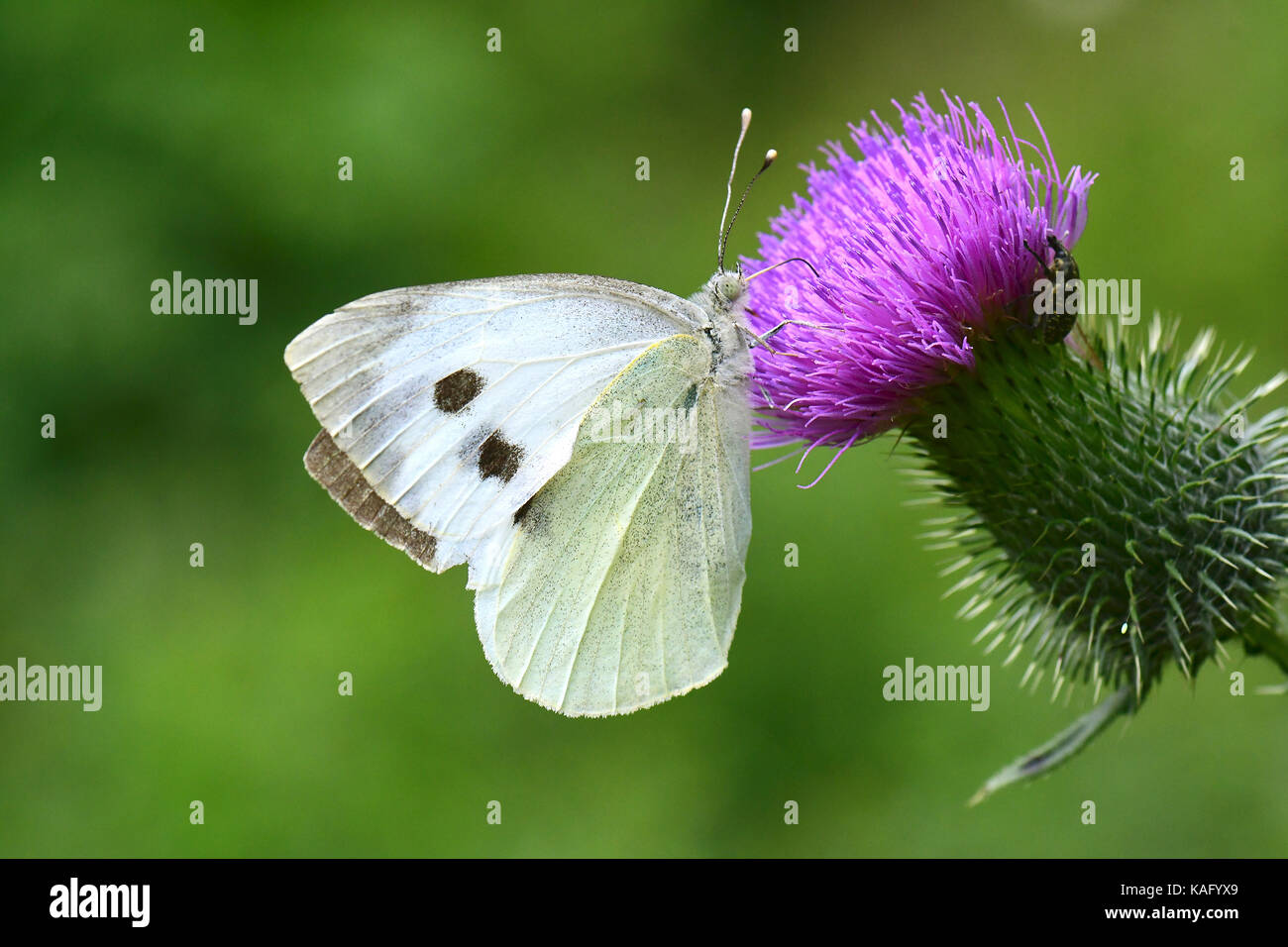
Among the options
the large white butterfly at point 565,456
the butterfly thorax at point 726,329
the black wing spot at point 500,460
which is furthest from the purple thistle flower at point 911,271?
the black wing spot at point 500,460

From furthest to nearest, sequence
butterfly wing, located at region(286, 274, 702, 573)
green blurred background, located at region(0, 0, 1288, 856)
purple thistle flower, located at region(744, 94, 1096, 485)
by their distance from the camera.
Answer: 1. green blurred background, located at region(0, 0, 1288, 856)
2. butterfly wing, located at region(286, 274, 702, 573)
3. purple thistle flower, located at region(744, 94, 1096, 485)

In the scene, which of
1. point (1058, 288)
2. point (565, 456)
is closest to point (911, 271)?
point (1058, 288)

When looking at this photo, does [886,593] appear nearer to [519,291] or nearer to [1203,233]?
[1203,233]

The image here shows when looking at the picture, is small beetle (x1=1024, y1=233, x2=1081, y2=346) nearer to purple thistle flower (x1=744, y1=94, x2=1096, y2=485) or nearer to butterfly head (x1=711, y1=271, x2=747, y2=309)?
purple thistle flower (x1=744, y1=94, x2=1096, y2=485)

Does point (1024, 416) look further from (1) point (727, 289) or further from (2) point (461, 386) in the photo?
(2) point (461, 386)

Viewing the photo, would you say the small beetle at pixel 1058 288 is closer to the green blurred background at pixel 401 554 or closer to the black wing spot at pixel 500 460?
the black wing spot at pixel 500 460

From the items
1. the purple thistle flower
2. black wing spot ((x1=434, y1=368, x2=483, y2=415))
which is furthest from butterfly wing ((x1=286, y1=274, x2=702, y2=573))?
the purple thistle flower
